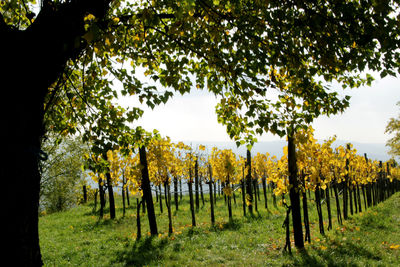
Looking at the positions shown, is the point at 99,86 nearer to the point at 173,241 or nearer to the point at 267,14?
the point at 267,14

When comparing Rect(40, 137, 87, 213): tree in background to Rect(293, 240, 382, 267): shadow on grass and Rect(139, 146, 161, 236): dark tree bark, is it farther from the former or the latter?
Rect(293, 240, 382, 267): shadow on grass

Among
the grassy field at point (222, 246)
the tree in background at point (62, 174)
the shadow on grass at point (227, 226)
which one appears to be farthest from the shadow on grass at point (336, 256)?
the tree in background at point (62, 174)

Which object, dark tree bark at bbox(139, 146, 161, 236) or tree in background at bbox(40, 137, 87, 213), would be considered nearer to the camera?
dark tree bark at bbox(139, 146, 161, 236)

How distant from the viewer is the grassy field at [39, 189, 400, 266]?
26.8ft

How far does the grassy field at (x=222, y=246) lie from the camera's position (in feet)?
26.8

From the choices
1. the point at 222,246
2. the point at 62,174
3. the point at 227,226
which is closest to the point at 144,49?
the point at 222,246

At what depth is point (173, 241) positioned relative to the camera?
11.1 m

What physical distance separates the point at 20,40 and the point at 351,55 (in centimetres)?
435

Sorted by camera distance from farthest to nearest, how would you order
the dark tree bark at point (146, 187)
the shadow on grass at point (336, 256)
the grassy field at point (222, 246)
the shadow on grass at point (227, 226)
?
the shadow on grass at point (227, 226), the dark tree bark at point (146, 187), the grassy field at point (222, 246), the shadow on grass at point (336, 256)

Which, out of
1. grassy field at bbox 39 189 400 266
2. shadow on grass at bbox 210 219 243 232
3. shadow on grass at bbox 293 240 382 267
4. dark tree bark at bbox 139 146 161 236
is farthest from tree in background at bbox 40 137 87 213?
shadow on grass at bbox 293 240 382 267

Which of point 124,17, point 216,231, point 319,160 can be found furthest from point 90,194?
point 124,17

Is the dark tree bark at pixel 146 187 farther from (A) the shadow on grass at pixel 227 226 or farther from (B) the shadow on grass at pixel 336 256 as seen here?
(B) the shadow on grass at pixel 336 256

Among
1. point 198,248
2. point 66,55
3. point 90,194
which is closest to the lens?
point 66,55

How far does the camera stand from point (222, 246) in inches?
398
